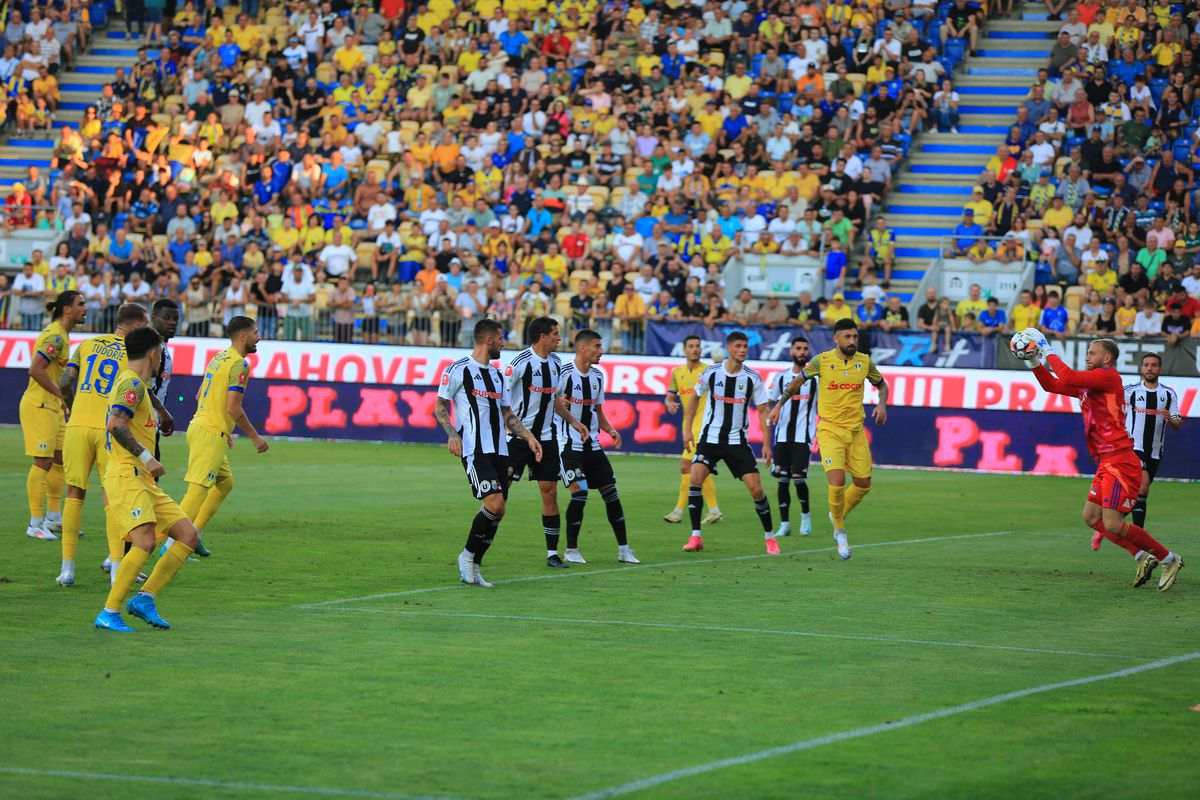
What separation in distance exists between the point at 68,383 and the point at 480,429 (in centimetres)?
368

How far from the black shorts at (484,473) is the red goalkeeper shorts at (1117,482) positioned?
16.9 feet

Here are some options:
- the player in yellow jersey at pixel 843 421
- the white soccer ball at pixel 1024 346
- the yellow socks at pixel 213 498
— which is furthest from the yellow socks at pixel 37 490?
the white soccer ball at pixel 1024 346

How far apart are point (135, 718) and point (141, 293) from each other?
92.7 ft

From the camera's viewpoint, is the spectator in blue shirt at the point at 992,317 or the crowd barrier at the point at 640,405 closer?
the crowd barrier at the point at 640,405

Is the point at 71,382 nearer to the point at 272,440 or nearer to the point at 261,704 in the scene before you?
the point at 261,704

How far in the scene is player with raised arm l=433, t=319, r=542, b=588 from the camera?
1422cm

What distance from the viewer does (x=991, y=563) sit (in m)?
16.8

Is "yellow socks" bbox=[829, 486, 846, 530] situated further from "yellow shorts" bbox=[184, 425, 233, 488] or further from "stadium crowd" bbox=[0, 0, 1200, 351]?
"stadium crowd" bbox=[0, 0, 1200, 351]

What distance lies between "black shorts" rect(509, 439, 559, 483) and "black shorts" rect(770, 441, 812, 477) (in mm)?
4799

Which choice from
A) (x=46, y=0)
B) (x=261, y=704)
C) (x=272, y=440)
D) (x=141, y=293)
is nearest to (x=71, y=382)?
(x=261, y=704)

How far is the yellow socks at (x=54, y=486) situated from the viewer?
56.2 feet

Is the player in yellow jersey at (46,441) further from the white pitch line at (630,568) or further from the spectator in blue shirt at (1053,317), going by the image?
the spectator in blue shirt at (1053,317)

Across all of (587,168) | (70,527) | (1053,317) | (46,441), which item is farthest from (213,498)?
(587,168)

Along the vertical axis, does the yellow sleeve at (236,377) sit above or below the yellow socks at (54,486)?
above
